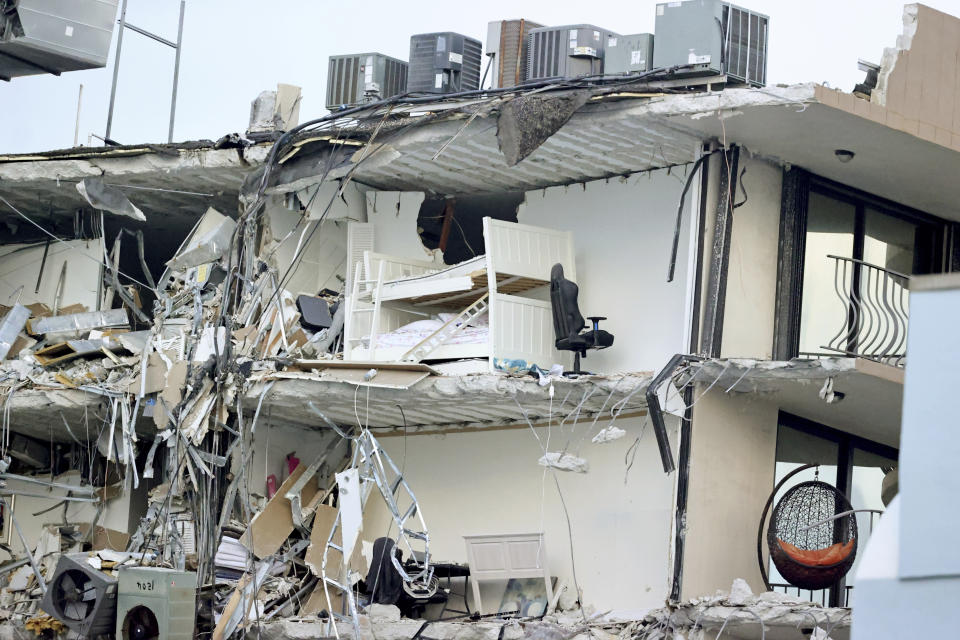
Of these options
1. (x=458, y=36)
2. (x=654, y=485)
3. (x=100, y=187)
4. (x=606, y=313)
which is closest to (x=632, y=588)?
(x=654, y=485)

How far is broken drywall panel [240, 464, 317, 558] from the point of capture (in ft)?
52.4

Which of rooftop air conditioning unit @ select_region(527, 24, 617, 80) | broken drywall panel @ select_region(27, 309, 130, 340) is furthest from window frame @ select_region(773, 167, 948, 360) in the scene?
broken drywall panel @ select_region(27, 309, 130, 340)

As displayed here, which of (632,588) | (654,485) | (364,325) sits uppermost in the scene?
(364,325)

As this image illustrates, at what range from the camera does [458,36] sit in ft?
52.8

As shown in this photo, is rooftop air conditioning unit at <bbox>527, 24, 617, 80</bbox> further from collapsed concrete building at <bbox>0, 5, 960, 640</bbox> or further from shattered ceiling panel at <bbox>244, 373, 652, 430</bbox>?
shattered ceiling panel at <bbox>244, 373, 652, 430</bbox>

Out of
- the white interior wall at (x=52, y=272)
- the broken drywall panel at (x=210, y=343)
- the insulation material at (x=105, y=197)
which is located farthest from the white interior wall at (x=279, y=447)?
the white interior wall at (x=52, y=272)

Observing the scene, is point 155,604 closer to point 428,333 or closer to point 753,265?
point 428,333

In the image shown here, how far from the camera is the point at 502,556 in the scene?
1481 cm

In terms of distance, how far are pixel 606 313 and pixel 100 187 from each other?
20.7 feet

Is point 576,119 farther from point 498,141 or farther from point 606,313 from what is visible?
point 606,313

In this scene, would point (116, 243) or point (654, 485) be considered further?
point (116, 243)

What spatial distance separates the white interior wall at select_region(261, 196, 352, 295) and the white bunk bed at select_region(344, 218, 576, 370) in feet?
3.78

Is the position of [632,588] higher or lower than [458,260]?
lower

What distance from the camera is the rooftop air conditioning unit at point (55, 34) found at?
16641mm
